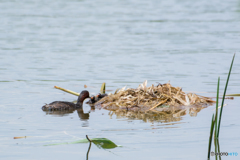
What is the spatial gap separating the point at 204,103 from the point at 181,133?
386 cm

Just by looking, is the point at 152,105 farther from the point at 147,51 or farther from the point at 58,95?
the point at 147,51

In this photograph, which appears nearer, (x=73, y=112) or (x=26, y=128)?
(x=26, y=128)

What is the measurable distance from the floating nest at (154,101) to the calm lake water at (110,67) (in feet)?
2.10

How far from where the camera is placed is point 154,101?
13617 millimetres

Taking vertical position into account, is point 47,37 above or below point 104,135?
above

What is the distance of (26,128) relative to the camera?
10.9 m

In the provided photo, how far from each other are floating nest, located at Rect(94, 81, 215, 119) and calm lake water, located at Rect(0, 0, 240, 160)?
641mm

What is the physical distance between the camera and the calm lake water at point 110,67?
9.57 metres

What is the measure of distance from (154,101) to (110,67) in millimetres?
6471

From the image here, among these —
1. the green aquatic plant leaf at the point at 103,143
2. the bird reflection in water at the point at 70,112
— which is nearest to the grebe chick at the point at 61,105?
the bird reflection in water at the point at 70,112

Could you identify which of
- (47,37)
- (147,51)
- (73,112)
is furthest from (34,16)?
(73,112)

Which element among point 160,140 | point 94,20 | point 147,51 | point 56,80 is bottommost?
point 160,140

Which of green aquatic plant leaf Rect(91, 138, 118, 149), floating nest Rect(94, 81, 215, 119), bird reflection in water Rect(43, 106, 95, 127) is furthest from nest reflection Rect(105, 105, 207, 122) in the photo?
green aquatic plant leaf Rect(91, 138, 118, 149)

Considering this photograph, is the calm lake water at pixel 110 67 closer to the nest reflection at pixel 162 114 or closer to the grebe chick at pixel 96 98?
the nest reflection at pixel 162 114
